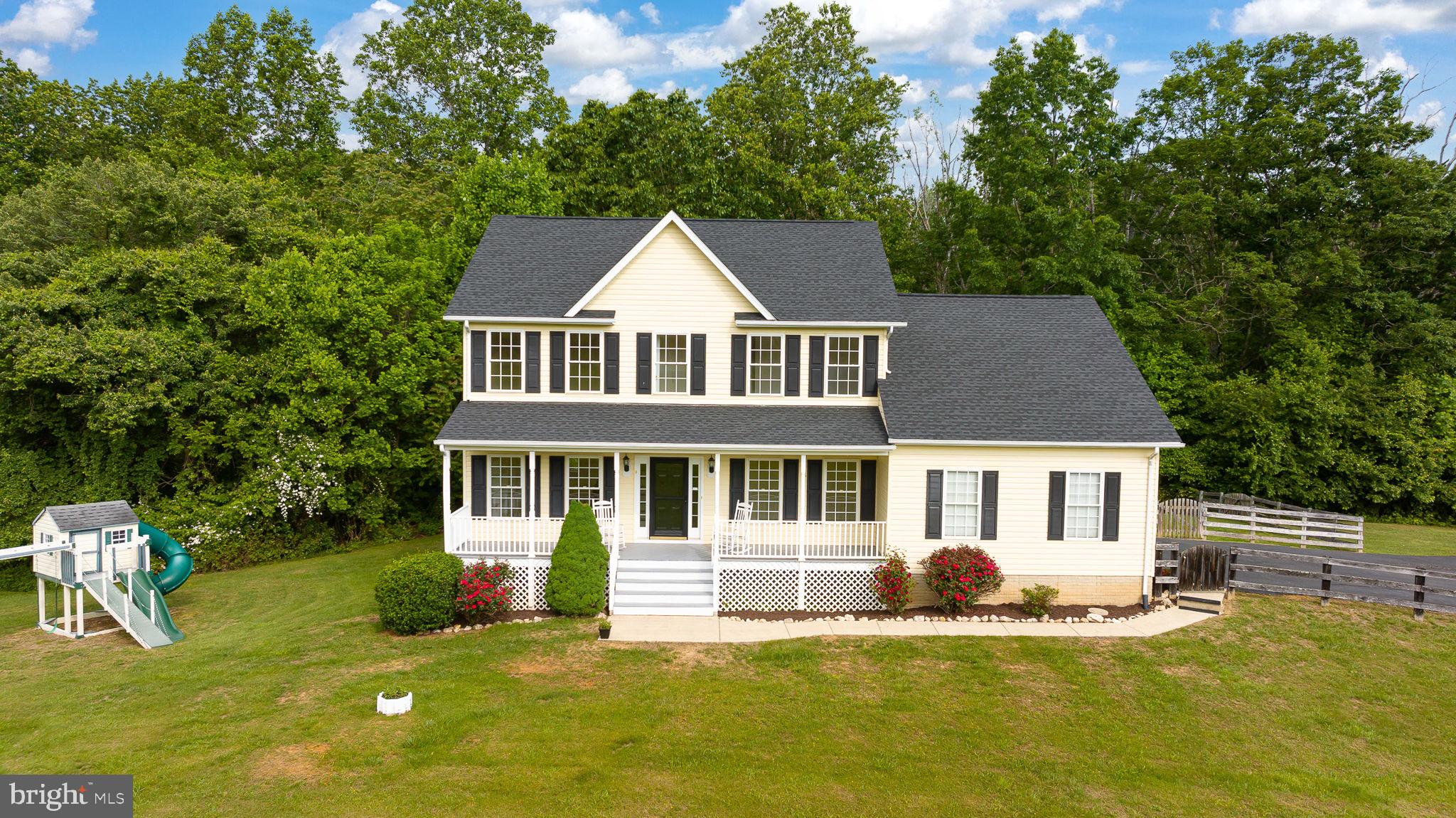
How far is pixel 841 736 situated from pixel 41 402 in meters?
25.5

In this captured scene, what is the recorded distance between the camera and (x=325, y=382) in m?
23.0

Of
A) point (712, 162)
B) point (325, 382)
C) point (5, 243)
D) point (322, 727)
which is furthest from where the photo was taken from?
point (712, 162)

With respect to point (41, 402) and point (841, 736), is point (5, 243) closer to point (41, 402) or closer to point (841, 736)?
point (41, 402)

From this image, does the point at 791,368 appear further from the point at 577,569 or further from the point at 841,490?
the point at 577,569

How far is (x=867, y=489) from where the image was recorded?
1898cm

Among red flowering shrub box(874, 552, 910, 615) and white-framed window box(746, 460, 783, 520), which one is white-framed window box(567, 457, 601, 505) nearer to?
white-framed window box(746, 460, 783, 520)

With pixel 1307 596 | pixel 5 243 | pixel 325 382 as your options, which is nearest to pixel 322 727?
pixel 325 382

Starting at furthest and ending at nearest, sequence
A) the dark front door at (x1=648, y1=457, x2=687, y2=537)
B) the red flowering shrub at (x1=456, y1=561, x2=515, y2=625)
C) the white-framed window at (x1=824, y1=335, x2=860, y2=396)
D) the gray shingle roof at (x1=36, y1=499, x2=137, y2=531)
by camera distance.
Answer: the white-framed window at (x1=824, y1=335, x2=860, y2=396) < the dark front door at (x1=648, y1=457, x2=687, y2=537) < the gray shingle roof at (x1=36, y1=499, x2=137, y2=531) < the red flowering shrub at (x1=456, y1=561, x2=515, y2=625)

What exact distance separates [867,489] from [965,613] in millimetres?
3646

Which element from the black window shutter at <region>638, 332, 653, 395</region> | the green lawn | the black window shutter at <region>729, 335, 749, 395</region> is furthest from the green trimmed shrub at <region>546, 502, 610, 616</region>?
the green lawn

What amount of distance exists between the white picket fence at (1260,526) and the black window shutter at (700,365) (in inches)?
596

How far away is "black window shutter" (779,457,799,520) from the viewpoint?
18969 mm

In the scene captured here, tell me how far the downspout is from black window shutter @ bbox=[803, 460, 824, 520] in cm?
706

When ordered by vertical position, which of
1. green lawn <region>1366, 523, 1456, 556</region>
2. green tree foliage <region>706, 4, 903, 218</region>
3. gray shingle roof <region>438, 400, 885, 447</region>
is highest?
green tree foliage <region>706, 4, 903, 218</region>
